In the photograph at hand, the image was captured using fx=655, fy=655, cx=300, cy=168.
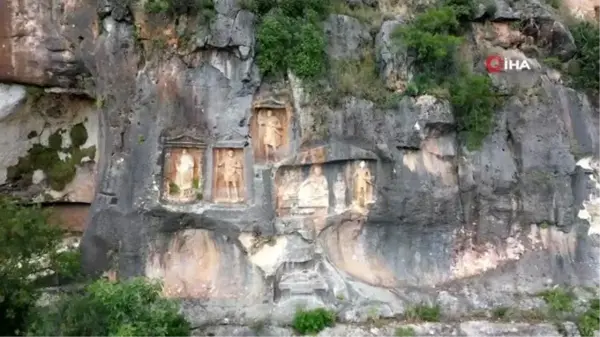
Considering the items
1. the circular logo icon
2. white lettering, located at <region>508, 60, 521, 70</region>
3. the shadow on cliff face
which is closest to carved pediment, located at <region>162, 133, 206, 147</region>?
the shadow on cliff face

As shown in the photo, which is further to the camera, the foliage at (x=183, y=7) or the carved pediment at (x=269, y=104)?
the carved pediment at (x=269, y=104)

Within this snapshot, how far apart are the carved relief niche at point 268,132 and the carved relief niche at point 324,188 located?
14.6 inches

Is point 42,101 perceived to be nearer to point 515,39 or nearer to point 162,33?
point 162,33

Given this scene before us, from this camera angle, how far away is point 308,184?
481 inches

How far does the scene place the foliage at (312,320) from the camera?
1106 cm

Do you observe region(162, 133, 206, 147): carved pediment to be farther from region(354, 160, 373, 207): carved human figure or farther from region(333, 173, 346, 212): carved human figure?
region(354, 160, 373, 207): carved human figure

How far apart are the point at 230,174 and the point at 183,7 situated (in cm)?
322

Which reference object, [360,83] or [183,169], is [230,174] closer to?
[183,169]

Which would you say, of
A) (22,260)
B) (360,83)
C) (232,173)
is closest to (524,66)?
(360,83)

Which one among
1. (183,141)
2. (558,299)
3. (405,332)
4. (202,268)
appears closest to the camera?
(405,332)

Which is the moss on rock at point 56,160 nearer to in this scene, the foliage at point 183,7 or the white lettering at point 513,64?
the foliage at point 183,7

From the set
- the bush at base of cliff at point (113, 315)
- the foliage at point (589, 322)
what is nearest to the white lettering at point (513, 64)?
the foliage at point (589, 322)

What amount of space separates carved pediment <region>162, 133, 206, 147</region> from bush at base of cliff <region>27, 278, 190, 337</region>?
2.96m

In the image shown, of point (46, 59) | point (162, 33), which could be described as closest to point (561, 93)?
point (162, 33)
